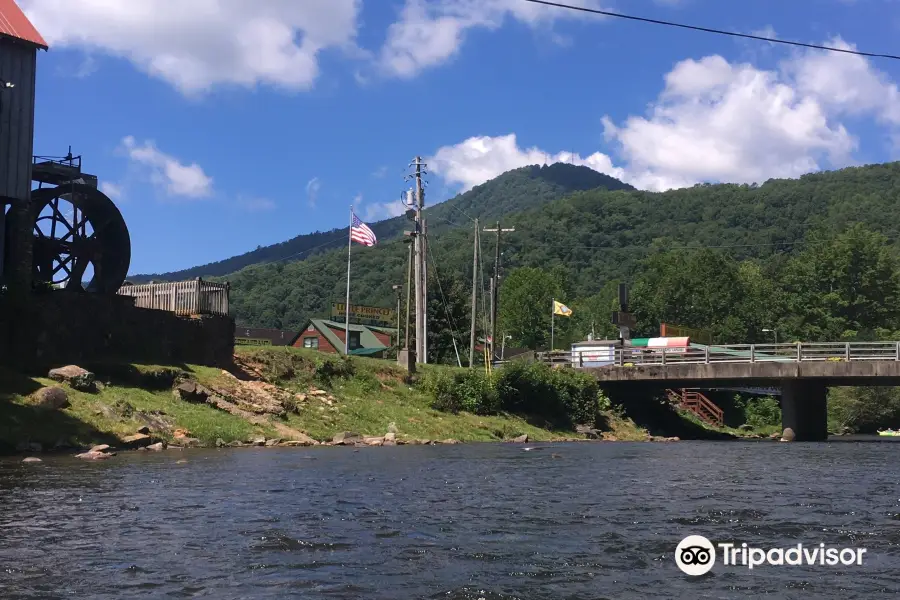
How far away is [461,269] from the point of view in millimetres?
150000

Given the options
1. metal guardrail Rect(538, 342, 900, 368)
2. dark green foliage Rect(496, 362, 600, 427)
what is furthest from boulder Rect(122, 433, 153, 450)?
metal guardrail Rect(538, 342, 900, 368)

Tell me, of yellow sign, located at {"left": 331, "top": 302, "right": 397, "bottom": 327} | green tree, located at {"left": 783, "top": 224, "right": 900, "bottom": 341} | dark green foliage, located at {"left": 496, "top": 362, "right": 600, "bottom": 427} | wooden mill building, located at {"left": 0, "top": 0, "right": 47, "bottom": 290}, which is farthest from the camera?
green tree, located at {"left": 783, "top": 224, "right": 900, "bottom": 341}

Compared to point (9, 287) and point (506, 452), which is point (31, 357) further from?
point (506, 452)

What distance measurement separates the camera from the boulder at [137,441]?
27.7 meters

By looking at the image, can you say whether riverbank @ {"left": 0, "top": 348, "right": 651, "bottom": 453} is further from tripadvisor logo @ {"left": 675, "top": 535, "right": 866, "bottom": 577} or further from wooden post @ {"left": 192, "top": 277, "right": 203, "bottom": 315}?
tripadvisor logo @ {"left": 675, "top": 535, "right": 866, "bottom": 577}

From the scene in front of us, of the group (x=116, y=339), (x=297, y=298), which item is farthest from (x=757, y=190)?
(x=116, y=339)

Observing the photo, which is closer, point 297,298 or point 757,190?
point 297,298

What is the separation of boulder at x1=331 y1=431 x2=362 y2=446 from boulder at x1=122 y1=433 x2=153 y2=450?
7.83 metres

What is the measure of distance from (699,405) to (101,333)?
50.6 meters

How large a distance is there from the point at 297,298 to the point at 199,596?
158 metres

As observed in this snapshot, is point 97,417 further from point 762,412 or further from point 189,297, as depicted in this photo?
point 762,412

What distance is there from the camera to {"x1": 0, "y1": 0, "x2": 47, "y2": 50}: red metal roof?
35500 mm

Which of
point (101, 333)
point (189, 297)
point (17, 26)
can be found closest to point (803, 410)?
point (189, 297)

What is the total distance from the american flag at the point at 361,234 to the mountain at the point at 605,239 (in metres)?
93.2
